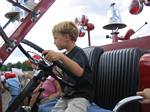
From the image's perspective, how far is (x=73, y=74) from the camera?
2395mm

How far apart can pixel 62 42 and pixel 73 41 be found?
93 mm

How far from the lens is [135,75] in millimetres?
2639

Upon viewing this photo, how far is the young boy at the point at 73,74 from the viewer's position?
2445 millimetres

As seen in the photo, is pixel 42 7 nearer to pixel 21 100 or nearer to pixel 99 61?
pixel 21 100

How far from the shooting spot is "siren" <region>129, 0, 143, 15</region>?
10.6 ft

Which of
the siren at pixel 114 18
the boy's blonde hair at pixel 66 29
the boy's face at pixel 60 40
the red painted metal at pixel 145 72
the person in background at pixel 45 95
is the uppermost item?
the siren at pixel 114 18

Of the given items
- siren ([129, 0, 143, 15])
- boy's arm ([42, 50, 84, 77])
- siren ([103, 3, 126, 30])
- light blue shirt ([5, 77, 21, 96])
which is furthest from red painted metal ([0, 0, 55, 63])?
light blue shirt ([5, 77, 21, 96])

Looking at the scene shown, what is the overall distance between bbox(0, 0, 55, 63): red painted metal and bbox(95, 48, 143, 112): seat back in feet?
2.22

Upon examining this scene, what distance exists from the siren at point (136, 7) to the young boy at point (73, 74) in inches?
31.8

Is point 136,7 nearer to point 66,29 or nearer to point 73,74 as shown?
point 66,29

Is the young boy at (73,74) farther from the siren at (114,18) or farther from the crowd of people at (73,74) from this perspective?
the siren at (114,18)

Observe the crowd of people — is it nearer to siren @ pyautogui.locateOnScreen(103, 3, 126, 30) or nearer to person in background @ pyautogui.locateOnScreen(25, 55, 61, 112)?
person in background @ pyautogui.locateOnScreen(25, 55, 61, 112)

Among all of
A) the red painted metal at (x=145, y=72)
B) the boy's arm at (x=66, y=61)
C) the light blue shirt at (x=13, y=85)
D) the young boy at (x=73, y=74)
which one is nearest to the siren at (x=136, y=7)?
the young boy at (x=73, y=74)

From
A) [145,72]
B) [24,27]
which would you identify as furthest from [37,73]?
[145,72]
